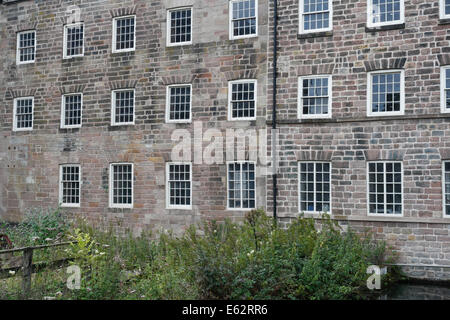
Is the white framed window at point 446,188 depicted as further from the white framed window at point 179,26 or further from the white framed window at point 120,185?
the white framed window at point 120,185

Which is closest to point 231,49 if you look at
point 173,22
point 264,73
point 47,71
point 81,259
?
point 264,73

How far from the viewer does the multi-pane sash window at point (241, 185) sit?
17.9 m

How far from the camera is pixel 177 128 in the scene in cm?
1920

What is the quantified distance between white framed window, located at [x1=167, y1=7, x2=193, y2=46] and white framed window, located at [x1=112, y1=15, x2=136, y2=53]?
1.74 meters

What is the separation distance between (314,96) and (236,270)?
8489 mm

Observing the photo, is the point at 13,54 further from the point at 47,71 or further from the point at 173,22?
the point at 173,22

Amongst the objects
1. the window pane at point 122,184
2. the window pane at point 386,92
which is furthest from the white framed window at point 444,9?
the window pane at point 122,184

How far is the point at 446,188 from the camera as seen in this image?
1520cm

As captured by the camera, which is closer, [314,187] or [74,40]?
[314,187]

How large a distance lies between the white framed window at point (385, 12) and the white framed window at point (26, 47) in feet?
51.3

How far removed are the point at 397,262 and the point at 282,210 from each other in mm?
4251

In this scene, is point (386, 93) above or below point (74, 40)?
below

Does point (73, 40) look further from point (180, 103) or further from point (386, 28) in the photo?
point (386, 28)

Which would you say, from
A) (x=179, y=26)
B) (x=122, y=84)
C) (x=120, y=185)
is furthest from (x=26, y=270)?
(x=179, y=26)
